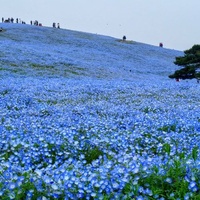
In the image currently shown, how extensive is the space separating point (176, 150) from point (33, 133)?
2.88 metres

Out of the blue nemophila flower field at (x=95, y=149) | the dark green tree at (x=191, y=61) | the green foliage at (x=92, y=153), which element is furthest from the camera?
the dark green tree at (x=191, y=61)

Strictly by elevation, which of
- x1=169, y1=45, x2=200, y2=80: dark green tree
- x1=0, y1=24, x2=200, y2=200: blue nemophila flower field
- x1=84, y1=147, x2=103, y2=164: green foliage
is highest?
x1=169, y1=45, x2=200, y2=80: dark green tree

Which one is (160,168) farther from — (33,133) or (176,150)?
(33,133)

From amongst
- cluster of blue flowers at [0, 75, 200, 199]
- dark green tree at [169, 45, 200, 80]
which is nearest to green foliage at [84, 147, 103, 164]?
cluster of blue flowers at [0, 75, 200, 199]

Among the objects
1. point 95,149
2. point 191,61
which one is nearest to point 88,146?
point 95,149

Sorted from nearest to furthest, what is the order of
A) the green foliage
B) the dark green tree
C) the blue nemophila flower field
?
1. the blue nemophila flower field
2. the green foliage
3. the dark green tree

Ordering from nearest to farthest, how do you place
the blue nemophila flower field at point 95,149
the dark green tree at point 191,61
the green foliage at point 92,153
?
the blue nemophila flower field at point 95,149, the green foliage at point 92,153, the dark green tree at point 191,61

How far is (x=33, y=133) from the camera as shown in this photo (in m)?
7.46

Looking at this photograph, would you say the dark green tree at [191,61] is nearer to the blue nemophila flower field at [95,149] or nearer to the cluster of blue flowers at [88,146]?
the blue nemophila flower field at [95,149]

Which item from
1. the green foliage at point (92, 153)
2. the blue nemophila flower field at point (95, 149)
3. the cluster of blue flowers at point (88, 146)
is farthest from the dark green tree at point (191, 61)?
the green foliage at point (92, 153)

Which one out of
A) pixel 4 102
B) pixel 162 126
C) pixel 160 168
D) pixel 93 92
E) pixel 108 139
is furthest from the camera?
pixel 93 92

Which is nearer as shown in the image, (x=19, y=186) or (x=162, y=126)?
(x=19, y=186)

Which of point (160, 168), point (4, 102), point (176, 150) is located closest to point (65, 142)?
point (176, 150)

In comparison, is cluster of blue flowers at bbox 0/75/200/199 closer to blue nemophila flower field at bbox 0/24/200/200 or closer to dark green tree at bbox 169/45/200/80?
blue nemophila flower field at bbox 0/24/200/200
